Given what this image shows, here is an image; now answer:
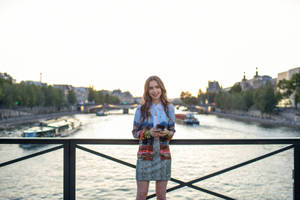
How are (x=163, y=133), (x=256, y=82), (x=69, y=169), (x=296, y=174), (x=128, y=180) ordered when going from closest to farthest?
(x=163, y=133)
(x=69, y=169)
(x=296, y=174)
(x=128, y=180)
(x=256, y=82)

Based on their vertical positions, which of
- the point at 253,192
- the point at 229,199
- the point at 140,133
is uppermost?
the point at 140,133

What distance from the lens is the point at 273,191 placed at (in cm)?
1631

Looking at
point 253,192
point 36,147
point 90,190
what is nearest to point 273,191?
point 253,192

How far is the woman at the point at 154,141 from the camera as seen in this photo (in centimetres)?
292

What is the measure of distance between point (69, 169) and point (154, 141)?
4.78 ft

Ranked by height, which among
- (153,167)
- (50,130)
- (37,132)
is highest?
(153,167)

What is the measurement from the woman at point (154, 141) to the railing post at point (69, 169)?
1.14m

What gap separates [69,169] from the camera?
3.67 meters

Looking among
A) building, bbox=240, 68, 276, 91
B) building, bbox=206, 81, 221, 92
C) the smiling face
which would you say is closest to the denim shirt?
the smiling face

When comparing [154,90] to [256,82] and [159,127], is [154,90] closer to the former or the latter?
[159,127]

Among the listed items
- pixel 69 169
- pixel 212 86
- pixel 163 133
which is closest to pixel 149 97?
pixel 163 133

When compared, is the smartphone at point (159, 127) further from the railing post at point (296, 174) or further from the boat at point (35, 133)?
the boat at point (35, 133)

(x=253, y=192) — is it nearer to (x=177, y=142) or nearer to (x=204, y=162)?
(x=204, y=162)

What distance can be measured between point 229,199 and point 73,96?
109950 millimetres
